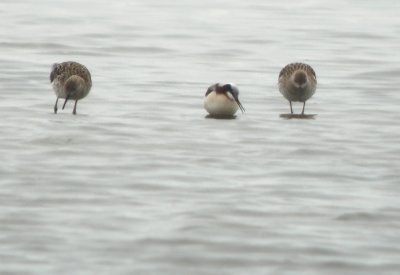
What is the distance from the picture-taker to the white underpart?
738 inches

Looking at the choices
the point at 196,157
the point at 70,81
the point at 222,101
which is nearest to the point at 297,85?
the point at 222,101

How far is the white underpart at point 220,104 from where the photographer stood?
18734 millimetres

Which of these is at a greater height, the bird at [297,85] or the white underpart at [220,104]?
the bird at [297,85]

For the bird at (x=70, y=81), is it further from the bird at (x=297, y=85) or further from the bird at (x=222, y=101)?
the bird at (x=297, y=85)

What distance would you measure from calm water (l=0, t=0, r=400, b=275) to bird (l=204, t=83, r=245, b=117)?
145 millimetres

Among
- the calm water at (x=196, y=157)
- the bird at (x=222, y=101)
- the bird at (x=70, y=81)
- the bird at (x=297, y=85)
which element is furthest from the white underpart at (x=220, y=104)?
the bird at (x=70, y=81)

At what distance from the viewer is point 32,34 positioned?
2741 centimetres

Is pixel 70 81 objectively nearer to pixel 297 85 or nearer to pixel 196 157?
pixel 297 85

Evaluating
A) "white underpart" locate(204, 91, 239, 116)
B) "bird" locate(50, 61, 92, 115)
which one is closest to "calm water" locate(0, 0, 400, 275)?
"white underpart" locate(204, 91, 239, 116)

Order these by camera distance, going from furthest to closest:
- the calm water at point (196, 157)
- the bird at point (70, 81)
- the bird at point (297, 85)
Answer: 1. the bird at point (297, 85)
2. the bird at point (70, 81)
3. the calm water at point (196, 157)

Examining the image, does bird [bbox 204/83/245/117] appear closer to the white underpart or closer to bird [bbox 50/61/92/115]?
the white underpart

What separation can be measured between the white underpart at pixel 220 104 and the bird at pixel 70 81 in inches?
60.4

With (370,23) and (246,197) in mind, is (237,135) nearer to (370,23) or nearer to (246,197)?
(246,197)

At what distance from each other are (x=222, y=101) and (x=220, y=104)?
0.04 meters
